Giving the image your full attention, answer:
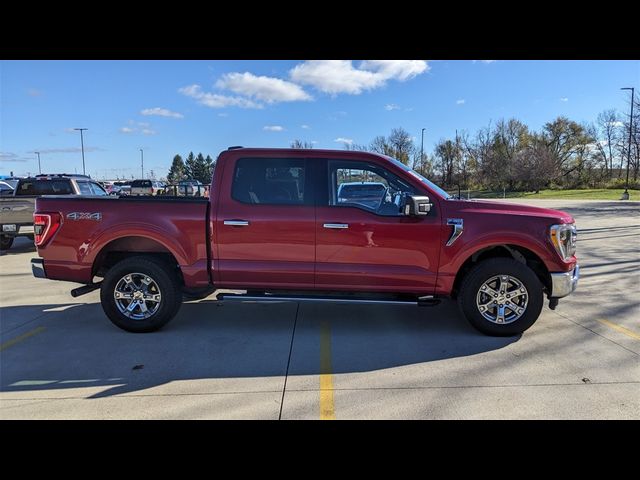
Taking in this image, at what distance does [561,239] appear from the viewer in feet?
14.3

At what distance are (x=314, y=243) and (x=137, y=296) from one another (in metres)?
2.15

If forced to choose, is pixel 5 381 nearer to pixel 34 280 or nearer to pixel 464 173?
pixel 34 280

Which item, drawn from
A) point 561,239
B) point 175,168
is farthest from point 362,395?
point 175,168

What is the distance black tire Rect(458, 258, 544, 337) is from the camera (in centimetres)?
433

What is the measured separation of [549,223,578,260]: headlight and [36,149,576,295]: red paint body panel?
0.06 m

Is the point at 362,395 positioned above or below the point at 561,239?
below

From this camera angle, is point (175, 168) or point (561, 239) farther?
point (175, 168)

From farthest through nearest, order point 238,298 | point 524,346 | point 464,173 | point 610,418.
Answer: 1. point 464,173
2. point 238,298
3. point 524,346
4. point 610,418

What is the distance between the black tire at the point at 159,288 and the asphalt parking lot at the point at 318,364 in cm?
14

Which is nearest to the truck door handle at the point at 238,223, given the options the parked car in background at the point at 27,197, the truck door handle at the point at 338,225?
the truck door handle at the point at 338,225

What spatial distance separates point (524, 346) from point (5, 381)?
198 inches

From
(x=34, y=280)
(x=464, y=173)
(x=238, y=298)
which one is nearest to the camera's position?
(x=238, y=298)

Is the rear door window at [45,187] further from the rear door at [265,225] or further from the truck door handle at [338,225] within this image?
the truck door handle at [338,225]
